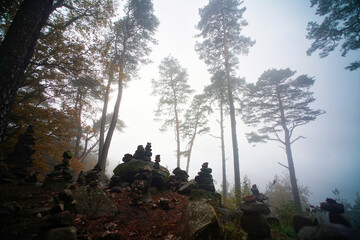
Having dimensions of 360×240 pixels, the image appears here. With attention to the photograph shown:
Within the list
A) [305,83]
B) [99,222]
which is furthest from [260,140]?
[99,222]

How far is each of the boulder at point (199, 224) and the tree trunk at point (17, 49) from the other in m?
5.13

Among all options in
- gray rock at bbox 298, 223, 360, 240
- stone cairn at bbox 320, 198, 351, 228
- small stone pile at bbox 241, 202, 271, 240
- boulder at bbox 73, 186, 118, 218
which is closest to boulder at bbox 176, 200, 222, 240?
small stone pile at bbox 241, 202, 271, 240

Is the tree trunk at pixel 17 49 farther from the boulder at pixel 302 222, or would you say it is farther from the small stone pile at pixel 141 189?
the boulder at pixel 302 222

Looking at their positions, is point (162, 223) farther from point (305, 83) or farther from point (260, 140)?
point (305, 83)

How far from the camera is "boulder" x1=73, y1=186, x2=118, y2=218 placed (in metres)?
3.73

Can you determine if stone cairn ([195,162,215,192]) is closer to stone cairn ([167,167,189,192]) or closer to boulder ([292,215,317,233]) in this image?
stone cairn ([167,167,189,192])

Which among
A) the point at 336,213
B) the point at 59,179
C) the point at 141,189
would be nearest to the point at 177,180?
the point at 141,189

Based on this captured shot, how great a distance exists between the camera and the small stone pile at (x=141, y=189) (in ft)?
15.9

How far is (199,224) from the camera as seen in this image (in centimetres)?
305

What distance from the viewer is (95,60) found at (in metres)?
7.73

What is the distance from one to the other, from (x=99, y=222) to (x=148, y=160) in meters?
4.42

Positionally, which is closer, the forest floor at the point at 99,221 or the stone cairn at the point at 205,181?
the forest floor at the point at 99,221

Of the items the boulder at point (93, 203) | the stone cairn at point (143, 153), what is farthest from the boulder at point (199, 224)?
the stone cairn at point (143, 153)

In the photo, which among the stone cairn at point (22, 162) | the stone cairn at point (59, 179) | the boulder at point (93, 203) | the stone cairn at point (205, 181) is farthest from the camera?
the stone cairn at point (205, 181)
